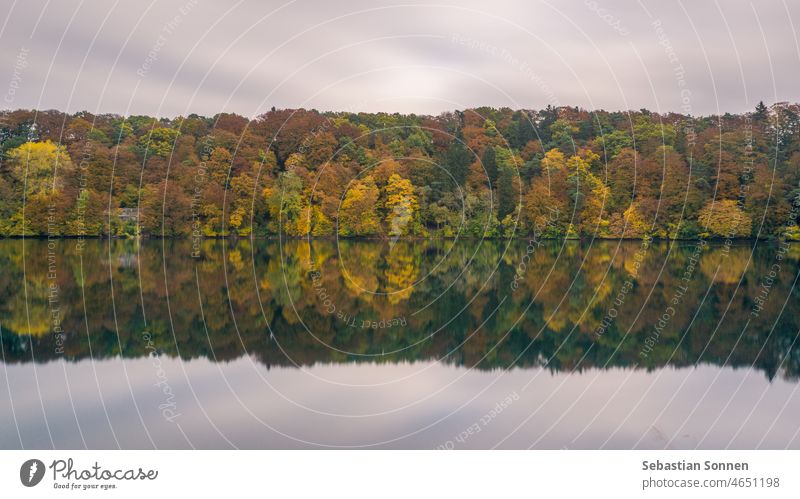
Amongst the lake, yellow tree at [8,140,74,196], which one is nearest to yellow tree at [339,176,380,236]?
yellow tree at [8,140,74,196]

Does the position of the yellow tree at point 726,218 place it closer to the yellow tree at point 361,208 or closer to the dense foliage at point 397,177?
the dense foliage at point 397,177

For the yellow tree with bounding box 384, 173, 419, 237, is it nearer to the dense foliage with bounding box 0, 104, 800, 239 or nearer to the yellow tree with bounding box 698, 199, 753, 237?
the dense foliage with bounding box 0, 104, 800, 239

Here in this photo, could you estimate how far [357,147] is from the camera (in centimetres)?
5772

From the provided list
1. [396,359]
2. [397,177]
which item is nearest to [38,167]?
[397,177]

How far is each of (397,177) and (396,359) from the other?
40126 millimetres

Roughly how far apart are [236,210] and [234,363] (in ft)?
139

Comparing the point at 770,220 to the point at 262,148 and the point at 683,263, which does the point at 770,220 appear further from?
the point at 262,148
